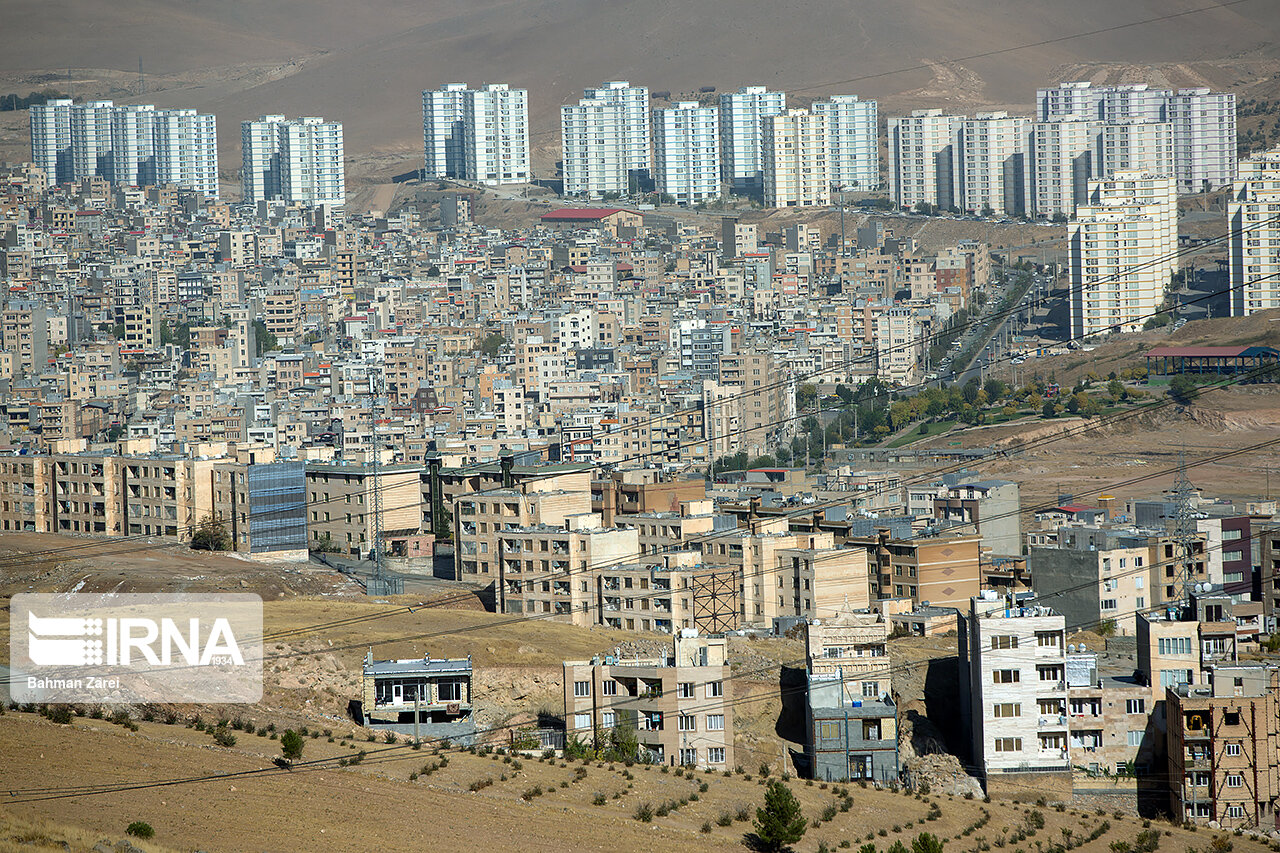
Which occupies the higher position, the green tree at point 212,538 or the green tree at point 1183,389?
the green tree at point 1183,389

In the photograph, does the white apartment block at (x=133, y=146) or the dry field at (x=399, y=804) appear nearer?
the dry field at (x=399, y=804)

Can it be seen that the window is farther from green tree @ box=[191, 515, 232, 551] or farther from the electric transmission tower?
green tree @ box=[191, 515, 232, 551]

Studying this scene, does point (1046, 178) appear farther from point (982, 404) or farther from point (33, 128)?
point (33, 128)

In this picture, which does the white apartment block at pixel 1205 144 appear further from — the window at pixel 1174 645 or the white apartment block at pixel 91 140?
the window at pixel 1174 645

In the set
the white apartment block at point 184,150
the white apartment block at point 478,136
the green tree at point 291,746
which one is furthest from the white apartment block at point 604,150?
the green tree at point 291,746

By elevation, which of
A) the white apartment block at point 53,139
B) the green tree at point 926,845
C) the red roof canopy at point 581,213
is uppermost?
the white apartment block at point 53,139

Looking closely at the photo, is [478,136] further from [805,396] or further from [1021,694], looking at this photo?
[1021,694]

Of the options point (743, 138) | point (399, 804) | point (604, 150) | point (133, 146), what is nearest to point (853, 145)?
point (743, 138)
